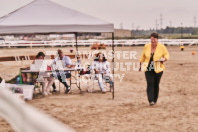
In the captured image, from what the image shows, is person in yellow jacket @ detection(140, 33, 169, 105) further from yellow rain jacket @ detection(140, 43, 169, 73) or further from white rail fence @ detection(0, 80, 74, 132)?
white rail fence @ detection(0, 80, 74, 132)

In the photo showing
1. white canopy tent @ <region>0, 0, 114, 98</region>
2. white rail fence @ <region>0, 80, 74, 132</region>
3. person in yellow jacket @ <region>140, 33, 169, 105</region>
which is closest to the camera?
white rail fence @ <region>0, 80, 74, 132</region>

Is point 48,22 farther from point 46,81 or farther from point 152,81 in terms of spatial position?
point 152,81

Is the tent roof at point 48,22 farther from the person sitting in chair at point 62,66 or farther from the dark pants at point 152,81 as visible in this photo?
the dark pants at point 152,81

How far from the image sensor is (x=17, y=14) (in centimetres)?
1138

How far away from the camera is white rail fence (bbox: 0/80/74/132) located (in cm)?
247

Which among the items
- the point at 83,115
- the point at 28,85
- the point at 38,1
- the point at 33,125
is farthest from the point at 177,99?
the point at 33,125

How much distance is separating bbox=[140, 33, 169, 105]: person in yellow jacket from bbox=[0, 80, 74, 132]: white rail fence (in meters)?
5.18

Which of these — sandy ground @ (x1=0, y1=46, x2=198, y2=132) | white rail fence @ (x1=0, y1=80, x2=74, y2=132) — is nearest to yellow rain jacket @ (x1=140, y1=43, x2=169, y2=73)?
sandy ground @ (x1=0, y1=46, x2=198, y2=132)

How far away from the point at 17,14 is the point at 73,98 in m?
2.76

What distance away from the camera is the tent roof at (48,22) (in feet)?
35.4

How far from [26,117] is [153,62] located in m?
6.58

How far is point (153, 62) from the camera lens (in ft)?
31.2

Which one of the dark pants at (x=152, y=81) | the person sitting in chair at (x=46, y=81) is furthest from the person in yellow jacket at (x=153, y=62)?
the person sitting in chair at (x=46, y=81)

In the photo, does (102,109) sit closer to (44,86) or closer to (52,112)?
(52,112)
